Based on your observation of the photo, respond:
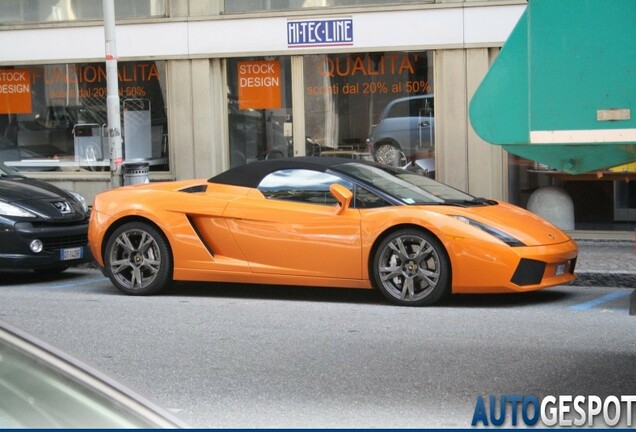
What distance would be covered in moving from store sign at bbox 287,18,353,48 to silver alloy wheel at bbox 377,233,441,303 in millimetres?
6875

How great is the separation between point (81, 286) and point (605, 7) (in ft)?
23.4

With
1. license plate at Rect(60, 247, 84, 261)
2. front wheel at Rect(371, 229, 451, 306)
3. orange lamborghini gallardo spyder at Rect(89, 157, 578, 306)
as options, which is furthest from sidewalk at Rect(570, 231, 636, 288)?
license plate at Rect(60, 247, 84, 261)

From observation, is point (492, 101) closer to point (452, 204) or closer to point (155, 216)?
point (452, 204)

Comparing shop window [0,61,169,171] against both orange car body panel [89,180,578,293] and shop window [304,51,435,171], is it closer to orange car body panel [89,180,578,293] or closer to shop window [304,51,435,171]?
shop window [304,51,435,171]

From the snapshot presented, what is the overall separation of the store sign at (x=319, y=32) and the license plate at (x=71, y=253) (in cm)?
568

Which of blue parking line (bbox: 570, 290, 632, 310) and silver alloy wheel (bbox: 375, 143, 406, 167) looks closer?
blue parking line (bbox: 570, 290, 632, 310)

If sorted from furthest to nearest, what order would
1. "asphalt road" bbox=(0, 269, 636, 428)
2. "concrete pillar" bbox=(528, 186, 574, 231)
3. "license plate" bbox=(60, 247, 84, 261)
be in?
1. "concrete pillar" bbox=(528, 186, 574, 231)
2. "license plate" bbox=(60, 247, 84, 261)
3. "asphalt road" bbox=(0, 269, 636, 428)

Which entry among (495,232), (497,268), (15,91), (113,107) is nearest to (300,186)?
(495,232)

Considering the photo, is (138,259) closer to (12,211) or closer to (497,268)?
(12,211)

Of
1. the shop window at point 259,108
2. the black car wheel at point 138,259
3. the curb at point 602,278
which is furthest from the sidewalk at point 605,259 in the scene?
the shop window at point 259,108

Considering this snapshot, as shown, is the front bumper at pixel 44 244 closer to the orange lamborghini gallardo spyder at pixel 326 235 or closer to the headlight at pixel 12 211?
the headlight at pixel 12 211

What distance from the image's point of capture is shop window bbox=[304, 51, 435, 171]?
15398mm

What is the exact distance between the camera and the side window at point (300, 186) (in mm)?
9711

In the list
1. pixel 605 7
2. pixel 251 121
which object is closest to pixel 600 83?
pixel 605 7
